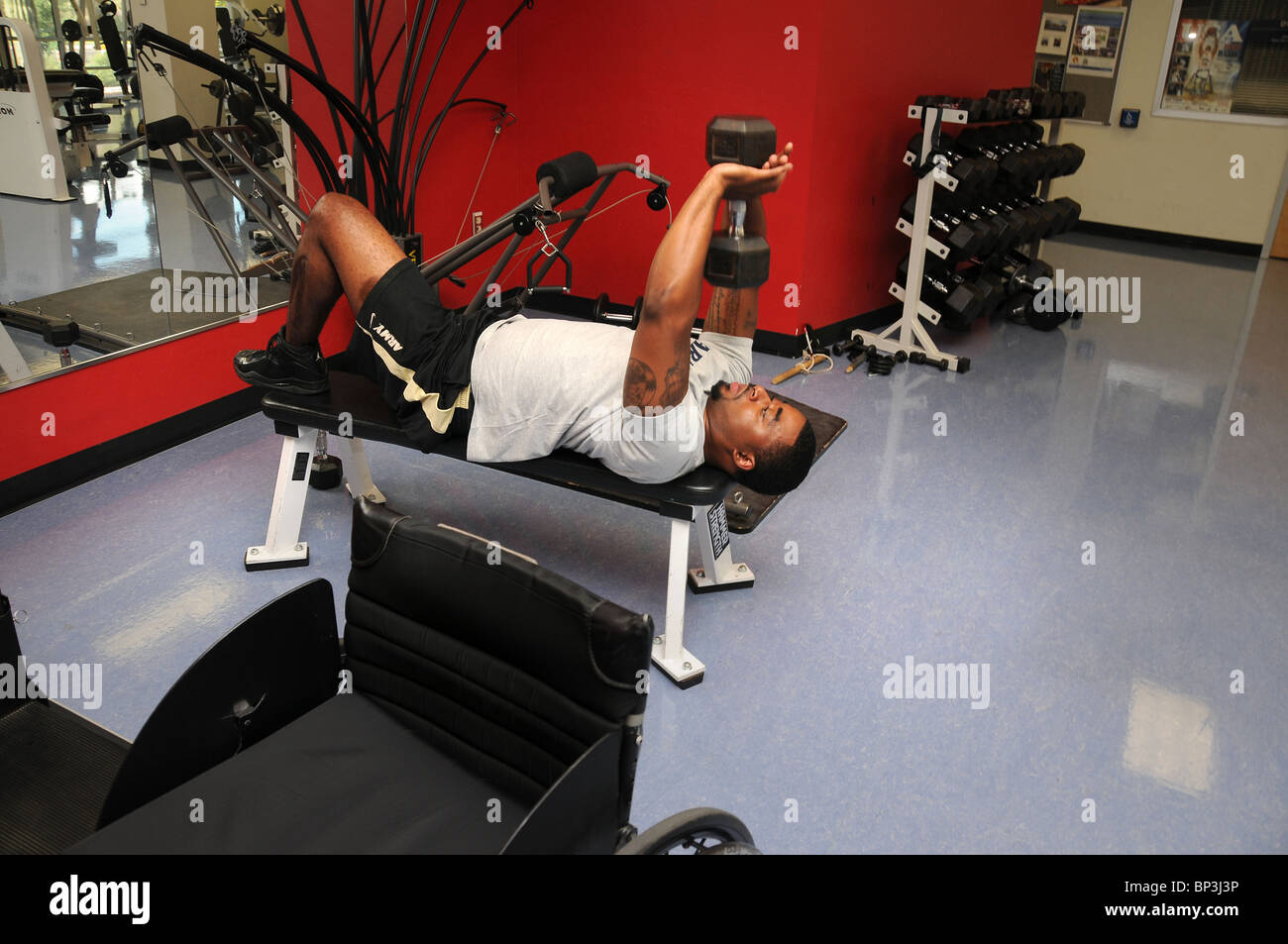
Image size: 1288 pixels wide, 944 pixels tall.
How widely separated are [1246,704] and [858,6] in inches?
136

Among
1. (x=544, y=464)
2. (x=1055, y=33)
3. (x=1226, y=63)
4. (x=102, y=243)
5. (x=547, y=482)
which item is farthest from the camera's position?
Result: (x=1055, y=33)

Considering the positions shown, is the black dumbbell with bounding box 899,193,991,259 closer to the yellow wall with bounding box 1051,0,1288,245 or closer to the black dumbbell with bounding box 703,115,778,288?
the black dumbbell with bounding box 703,115,778,288

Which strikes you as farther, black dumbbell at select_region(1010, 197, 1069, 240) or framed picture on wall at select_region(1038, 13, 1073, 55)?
framed picture on wall at select_region(1038, 13, 1073, 55)

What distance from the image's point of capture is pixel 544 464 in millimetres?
2482

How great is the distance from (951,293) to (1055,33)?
157 inches

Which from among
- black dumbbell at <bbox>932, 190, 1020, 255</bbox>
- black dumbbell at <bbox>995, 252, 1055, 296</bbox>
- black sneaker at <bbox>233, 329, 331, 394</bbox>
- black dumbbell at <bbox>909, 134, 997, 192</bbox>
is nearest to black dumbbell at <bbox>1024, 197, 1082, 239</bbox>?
black dumbbell at <bbox>995, 252, 1055, 296</bbox>

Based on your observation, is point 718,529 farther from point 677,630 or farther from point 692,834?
point 692,834

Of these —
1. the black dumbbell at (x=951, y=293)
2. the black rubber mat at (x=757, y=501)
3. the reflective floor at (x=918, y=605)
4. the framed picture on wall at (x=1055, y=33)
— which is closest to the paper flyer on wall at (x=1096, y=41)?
the framed picture on wall at (x=1055, y=33)

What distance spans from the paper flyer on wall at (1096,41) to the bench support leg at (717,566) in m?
6.56

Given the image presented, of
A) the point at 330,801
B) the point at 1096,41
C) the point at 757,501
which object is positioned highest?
the point at 1096,41

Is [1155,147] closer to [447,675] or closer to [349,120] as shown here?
[349,120]

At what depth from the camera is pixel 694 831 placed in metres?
1.24

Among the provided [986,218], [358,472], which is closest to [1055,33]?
[986,218]

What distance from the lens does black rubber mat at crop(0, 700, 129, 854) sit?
4.61ft
